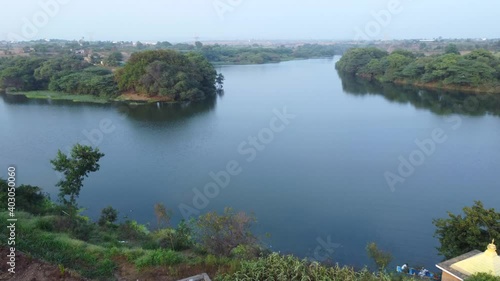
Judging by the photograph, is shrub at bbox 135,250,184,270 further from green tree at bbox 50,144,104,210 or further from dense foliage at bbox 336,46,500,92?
dense foliage at bbox 336,46,500,92

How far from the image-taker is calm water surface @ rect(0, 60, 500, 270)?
9.85 metres

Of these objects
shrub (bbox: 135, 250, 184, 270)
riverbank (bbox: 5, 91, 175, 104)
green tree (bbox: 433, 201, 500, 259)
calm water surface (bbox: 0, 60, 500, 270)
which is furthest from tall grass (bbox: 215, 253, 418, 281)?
riverbank (bbox: 5, 91, 175, 104)

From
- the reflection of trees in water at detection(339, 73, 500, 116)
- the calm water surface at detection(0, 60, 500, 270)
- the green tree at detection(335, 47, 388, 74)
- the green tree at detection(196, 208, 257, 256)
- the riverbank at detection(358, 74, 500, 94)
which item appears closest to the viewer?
the green tree at detection(196, 208, 257, 256)

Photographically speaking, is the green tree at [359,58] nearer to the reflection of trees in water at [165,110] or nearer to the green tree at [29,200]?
the reflection of trees in water at [165,110]

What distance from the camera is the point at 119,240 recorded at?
799cm

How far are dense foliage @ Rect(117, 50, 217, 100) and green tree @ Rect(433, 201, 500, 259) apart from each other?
20976mm

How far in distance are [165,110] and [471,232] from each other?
64.3ft

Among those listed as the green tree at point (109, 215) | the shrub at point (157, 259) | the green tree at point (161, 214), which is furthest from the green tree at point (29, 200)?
the shrub at point (157, 259)

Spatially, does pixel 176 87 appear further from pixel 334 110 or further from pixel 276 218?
pixel 276 218

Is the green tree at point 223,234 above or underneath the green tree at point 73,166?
underneath

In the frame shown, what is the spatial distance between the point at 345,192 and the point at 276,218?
275 centimetres

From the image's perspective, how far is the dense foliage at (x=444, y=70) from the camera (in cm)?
2828

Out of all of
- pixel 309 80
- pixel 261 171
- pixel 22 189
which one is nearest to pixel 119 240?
pixel 22 189

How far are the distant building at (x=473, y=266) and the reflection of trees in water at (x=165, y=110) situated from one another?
17.3 meters
